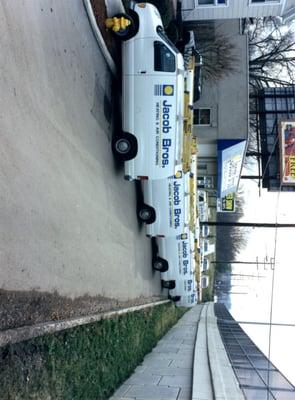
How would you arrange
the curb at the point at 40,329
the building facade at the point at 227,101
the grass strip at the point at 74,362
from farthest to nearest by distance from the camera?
the building facade at the point at 227,101
the grass strip at the point at 74,362
the curb at the point at 40,329

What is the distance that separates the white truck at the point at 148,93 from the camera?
1010cm

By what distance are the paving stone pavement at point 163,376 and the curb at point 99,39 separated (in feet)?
22.1

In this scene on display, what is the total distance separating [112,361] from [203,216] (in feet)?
52.9

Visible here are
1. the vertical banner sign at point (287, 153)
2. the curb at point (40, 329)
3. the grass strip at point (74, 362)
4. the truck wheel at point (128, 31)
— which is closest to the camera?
the curb at point (40, 329)

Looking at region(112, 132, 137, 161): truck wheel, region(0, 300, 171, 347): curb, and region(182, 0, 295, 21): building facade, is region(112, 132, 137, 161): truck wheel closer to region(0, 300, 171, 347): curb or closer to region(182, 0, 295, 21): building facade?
region(0, 300, 171, 347): curb

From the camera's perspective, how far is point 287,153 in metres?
18.4

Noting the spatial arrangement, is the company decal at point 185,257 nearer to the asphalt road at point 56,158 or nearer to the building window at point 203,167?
the asphalt road at point 56,158

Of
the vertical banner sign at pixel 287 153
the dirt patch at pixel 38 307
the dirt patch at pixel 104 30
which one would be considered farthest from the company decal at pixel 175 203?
the vertical banner sign at pixel 287 153

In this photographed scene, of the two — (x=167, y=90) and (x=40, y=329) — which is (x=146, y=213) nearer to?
(x=167, y=90)

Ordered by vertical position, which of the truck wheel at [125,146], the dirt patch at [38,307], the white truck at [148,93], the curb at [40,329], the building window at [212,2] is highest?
the building window at [212,2]

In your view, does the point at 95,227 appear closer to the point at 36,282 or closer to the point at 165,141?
the point at 165,141

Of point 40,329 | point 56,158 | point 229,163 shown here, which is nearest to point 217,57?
point 229,163

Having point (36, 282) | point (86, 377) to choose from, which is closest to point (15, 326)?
point (36, 282)

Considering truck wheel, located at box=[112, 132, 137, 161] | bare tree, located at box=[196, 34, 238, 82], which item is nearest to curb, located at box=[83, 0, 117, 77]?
truck wheel, located at box=[112, 132, 137, 161]
